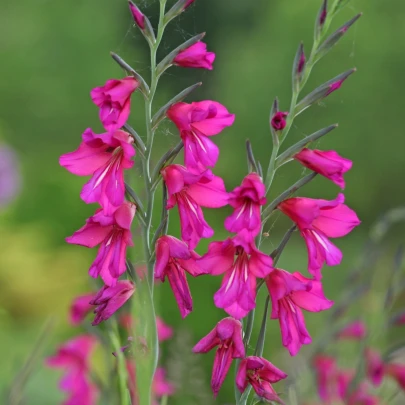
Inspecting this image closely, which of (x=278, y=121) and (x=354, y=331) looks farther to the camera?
(x=354, y=331)

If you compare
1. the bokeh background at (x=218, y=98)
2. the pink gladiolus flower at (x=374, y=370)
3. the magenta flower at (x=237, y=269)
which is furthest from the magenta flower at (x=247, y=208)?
the bokeh background at (x=218, y=98)

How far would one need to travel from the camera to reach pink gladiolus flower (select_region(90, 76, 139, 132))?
63cm

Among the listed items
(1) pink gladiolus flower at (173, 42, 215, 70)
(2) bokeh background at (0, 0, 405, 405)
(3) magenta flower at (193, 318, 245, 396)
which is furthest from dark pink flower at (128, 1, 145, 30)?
(2) bokeh background at (0, 0, 405, 405)

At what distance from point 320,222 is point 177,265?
0.40 ft

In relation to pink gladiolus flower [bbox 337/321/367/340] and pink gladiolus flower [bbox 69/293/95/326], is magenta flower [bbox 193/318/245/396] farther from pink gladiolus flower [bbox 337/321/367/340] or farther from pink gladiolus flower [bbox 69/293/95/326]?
pink gladiolus flower [bbox 337/321/367/340]

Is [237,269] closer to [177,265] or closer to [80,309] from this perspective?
[177,265]

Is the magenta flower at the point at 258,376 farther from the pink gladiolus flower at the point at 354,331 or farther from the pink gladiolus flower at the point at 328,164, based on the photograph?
the pink gladiolus flower at the point at 354,331

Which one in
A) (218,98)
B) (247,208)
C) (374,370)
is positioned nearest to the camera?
(247,208)

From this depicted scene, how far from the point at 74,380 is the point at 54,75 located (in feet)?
35.0

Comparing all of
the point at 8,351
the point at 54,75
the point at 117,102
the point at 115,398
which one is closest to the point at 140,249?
the point at 117,102

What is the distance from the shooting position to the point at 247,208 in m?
0.61

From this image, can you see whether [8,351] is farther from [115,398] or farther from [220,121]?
[220,121]

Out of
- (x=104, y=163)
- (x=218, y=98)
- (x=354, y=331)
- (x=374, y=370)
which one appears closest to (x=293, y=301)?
(x=104, y=163)

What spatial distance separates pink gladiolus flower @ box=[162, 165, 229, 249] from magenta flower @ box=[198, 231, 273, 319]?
0.08ft
